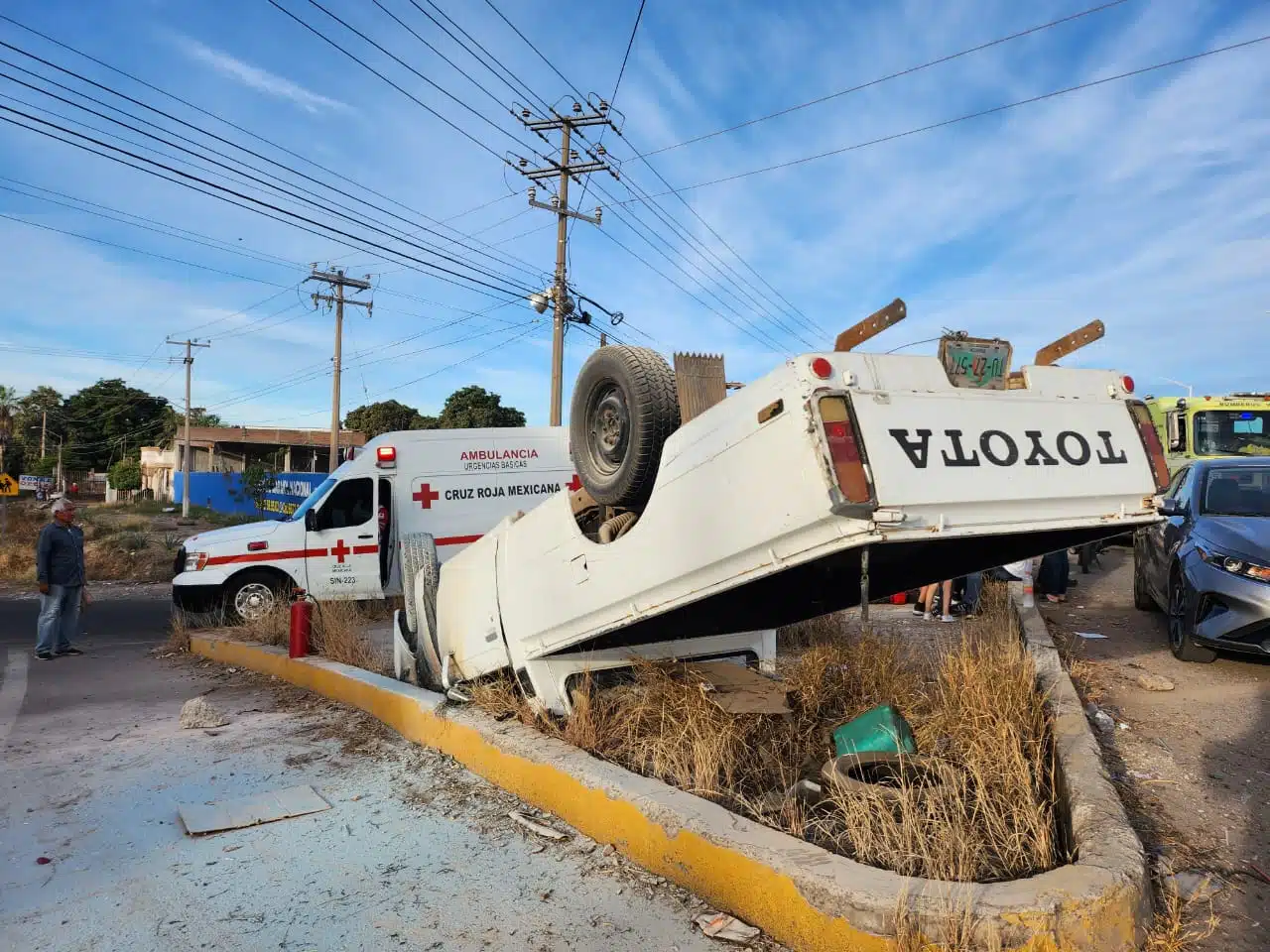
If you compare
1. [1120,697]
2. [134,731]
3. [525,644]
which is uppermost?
[525,644]

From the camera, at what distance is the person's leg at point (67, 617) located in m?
8.83

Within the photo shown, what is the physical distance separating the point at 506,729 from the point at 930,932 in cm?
250

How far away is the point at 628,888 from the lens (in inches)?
122

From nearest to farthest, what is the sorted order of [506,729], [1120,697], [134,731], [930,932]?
1. [930,932]
2. [506,729]
3. [1120,697]
4. [134,731]

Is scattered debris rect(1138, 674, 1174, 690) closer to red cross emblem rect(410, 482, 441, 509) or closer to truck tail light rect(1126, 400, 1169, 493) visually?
truck tail light rect(1126, 400, 1169, 493)

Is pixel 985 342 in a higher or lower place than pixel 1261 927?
higher

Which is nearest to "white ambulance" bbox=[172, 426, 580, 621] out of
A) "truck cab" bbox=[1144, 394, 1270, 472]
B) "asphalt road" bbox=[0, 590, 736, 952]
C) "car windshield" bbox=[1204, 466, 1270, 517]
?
"asphalt road" bbox=[0, 590, 736, 952]

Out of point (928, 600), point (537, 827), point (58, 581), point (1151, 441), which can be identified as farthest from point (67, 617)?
point (1151, 441)

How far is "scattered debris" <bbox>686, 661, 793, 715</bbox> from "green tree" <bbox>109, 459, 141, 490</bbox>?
66323mm

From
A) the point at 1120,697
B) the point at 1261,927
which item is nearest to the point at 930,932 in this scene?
the point at 1261,927

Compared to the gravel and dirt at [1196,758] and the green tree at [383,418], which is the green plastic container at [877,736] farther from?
the green tree at [383,418]

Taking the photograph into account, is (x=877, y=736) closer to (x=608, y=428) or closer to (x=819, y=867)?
(x=819, y=867)

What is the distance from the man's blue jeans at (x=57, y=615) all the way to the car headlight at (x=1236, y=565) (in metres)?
10.6

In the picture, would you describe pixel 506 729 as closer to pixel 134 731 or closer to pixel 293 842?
pixel 293 842
